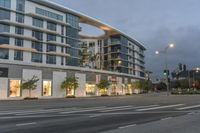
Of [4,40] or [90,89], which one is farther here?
[90,89]

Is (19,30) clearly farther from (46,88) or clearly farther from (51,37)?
(46,88)

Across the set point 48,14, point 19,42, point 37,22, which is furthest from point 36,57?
point 48,14

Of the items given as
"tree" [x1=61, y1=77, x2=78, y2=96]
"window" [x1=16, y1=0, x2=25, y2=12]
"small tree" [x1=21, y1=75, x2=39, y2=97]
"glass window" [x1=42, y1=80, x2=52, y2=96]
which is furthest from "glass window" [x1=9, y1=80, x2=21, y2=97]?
"window" [x1=16, y1=0, x2=25, y2=12]

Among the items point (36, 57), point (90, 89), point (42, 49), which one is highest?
point (42, 49)

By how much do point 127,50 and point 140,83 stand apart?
13586 mm

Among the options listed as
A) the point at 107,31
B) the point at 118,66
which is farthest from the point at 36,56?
the point at 118,66

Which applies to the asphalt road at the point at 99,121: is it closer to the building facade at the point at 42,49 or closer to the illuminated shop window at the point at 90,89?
the building facade at the point at 42,49

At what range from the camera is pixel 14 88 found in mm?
61562

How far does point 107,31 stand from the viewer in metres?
105

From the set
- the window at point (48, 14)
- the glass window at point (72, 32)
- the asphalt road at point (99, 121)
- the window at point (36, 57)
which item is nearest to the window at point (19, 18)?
the window at point (48, 14)

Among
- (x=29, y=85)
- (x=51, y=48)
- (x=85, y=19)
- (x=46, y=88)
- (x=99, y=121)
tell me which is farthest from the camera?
(x=85, y=19)

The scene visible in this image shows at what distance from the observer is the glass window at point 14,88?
2403 inches

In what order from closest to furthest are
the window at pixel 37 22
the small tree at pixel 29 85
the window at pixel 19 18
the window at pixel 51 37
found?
the small tree at pixel 29 85 → the window at pixel 19 18 → the window at pixel 37 22 → the window at pixel 51 37

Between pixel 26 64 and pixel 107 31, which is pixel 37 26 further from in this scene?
pixel 107 31
